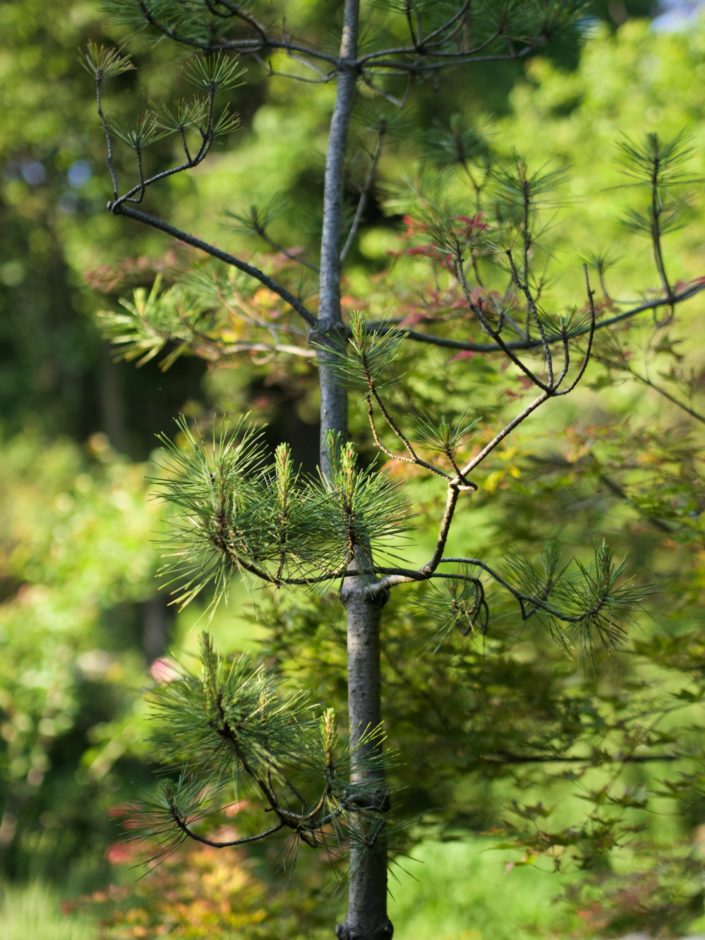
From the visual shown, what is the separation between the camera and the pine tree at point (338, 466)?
1.42 metres

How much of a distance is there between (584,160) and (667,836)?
4.88m

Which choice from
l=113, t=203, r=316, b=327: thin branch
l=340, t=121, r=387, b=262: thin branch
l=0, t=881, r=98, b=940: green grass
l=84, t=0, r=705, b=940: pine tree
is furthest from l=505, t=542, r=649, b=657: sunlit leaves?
l=0, t=881, r=98, b=940: green grass

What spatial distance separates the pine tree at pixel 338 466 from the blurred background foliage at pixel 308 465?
0.35ft

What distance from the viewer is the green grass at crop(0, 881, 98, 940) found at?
3742mm

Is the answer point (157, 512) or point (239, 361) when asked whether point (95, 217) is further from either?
point (239, 361)

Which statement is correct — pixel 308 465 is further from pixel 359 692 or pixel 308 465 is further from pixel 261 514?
pixel 261 514

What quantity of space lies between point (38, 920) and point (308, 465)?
711cm

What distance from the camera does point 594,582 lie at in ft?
5.37

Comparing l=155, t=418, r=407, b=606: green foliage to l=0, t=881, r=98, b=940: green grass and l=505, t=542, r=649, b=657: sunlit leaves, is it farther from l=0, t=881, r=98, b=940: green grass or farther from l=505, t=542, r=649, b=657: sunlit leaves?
l=0, t=881, r=98, b=940: green grass

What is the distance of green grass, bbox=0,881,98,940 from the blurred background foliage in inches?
0.8

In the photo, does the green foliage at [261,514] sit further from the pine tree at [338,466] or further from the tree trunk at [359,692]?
the tree trunk at [359,692]

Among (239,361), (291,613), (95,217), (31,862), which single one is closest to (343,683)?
(291,613)

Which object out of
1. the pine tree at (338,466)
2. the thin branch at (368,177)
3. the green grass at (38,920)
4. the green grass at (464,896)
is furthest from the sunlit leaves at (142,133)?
the green grass at (464,896)

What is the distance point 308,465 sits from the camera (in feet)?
35.4
